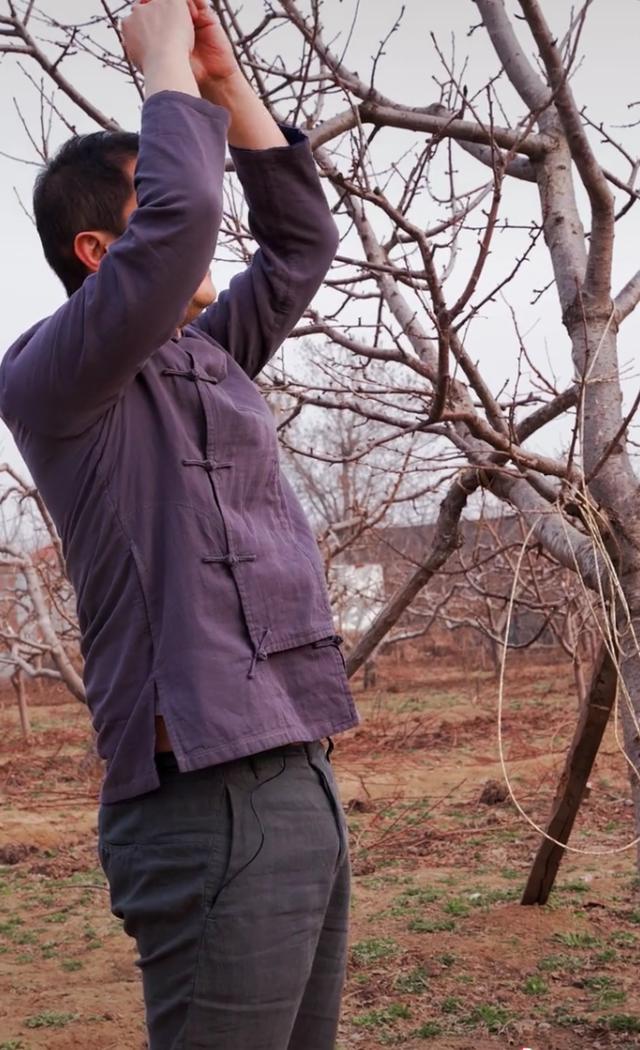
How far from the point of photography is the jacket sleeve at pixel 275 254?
5.10 feet

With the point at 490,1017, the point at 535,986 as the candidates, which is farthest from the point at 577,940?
the point at 490,1017

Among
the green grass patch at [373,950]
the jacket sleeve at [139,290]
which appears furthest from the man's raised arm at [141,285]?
the green grass patch at [373,950]

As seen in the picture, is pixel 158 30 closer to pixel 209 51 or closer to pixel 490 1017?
pixel 209 51

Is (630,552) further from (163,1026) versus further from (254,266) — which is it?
(163,1026)

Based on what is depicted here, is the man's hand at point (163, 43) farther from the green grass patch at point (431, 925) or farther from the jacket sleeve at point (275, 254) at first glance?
the green grass patch at point (431, 925)

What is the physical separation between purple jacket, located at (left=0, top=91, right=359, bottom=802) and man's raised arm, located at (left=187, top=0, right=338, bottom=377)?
0.19 m

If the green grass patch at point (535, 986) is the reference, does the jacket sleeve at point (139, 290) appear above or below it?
above

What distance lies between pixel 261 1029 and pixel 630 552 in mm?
2000

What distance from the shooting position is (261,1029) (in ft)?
4.02

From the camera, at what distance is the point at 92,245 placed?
1409 millimetres

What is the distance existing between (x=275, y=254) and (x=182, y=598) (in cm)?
58

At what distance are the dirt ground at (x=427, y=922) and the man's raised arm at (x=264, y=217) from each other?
271cm

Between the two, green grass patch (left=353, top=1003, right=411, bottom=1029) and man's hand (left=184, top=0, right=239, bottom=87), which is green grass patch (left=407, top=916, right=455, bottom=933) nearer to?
green grass patch (left=353, top=1003, right=411, bottom=1029)

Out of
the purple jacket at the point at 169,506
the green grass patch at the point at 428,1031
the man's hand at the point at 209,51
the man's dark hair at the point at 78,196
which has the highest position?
the man's hand at the point at 209,51
